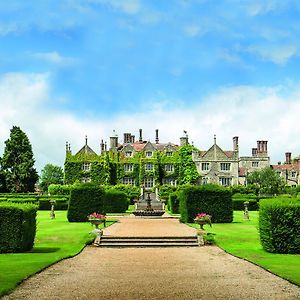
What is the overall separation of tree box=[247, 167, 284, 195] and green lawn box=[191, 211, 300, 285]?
166 feet

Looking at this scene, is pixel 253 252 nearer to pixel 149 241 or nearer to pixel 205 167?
pixel 149 241

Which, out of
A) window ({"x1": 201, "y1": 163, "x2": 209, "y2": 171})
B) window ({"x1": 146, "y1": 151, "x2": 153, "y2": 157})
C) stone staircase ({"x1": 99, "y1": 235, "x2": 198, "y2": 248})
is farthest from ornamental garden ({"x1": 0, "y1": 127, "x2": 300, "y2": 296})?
window ({"x1": 201, "y1": 163, "x2": 209, "y2": 171})

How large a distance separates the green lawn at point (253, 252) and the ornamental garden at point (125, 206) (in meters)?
0.03

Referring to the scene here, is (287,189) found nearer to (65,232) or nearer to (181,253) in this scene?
(65,232)

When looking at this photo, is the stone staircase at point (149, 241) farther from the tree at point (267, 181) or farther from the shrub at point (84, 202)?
the tree at point (267, 181)

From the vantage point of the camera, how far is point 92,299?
10109mm

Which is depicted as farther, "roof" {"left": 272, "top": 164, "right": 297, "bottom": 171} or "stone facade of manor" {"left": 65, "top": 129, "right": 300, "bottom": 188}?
"roof" {"left": 272, "top": 164, "right": 297, "bottom": 171}

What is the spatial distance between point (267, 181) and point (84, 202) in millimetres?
51064

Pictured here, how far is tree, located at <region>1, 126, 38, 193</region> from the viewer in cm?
7381

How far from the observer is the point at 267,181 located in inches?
3194

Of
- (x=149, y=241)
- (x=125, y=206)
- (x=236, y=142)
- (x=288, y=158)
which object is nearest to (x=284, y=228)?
(x=149, y=241)

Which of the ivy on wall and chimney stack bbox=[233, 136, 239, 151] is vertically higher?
chimney stack bbox=[233, 136, 239, 151]

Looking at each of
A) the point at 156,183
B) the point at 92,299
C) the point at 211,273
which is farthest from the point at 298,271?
the point at 156,183

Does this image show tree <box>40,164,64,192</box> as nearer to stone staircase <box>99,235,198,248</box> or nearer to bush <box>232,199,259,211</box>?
bush <box>232,199,259,211</box>
